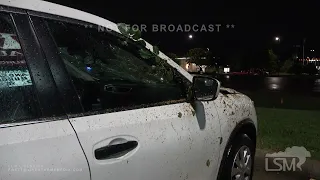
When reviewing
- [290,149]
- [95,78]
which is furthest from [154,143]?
[290,149]

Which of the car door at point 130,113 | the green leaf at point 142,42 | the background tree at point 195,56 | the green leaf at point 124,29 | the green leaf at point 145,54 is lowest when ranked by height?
Answer: the background tree at point 195,56

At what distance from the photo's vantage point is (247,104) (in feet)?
12.7

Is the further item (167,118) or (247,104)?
(247,104)

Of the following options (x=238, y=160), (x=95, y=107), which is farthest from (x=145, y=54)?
(x=238, y=160)

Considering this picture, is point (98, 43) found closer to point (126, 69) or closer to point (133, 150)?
point (126, 69)

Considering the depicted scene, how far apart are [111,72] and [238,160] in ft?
4.71

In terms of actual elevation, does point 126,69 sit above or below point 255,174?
above

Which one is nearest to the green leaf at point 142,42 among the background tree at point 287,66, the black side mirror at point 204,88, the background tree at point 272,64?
the black side mirror at point 204,88

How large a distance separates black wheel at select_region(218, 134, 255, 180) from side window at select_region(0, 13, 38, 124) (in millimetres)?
1858

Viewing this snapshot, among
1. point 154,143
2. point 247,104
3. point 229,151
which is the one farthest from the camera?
point 247,104

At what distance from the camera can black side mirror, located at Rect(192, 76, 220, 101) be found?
9.77ft

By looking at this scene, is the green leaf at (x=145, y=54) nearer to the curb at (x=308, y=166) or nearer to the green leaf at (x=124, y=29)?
the green leaf at (x=124, y=29)

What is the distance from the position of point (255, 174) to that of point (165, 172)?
258 centimetres

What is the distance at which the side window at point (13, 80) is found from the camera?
1.90 m
